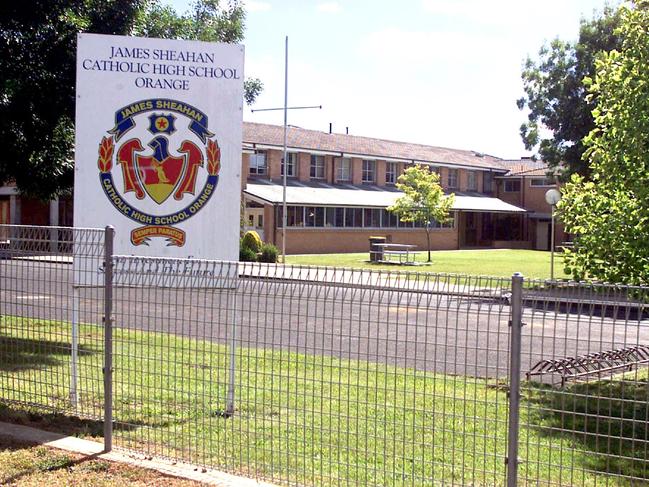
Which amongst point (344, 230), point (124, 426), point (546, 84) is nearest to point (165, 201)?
point (124, 426)

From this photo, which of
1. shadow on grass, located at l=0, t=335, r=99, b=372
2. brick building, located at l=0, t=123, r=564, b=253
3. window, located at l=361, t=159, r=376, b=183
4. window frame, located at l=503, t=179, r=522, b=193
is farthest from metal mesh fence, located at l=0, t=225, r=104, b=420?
window frame, located at l=503, t=179, r=522, b=193

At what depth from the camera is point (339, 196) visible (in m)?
47.9

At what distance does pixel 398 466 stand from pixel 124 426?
2377mm

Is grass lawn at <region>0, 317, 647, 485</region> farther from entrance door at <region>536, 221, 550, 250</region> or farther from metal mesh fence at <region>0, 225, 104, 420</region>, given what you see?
entrance door at <region>536, 221, 550, 250</region>

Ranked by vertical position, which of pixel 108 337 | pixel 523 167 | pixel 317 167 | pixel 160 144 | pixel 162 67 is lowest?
pixel 108 337

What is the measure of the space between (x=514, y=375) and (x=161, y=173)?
4.13 m

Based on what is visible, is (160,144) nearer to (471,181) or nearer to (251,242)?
(251,242)

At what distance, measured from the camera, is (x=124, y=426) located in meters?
6.82

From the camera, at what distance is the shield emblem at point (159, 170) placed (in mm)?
7531

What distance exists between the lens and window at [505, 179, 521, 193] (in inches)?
2495

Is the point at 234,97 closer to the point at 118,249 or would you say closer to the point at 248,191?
the point at 118,249

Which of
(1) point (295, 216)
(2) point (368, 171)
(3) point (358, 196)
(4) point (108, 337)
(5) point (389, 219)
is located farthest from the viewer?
(2) point (368, 171)

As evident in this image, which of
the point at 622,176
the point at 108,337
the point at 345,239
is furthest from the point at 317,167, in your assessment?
the point at 108,337

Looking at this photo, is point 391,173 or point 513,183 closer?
point 391,173
